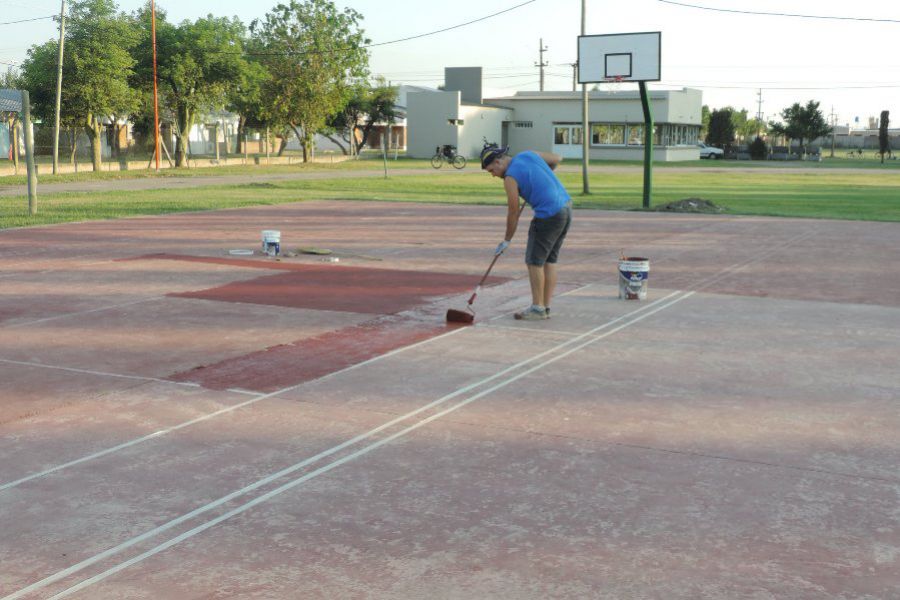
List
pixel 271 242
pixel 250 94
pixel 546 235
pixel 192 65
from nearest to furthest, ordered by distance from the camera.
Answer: pixel 546 235 → pixel 271 242 → pixel 192 65 → pixel 250 94

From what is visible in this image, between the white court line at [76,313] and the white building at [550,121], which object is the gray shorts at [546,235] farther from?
the white building at [550,121]

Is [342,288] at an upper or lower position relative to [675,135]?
lower

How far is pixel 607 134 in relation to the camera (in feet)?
261

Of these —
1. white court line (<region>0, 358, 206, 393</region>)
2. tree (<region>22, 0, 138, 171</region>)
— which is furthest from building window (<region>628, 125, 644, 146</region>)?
white court line (<region>0, 358, 206, 393</region>)

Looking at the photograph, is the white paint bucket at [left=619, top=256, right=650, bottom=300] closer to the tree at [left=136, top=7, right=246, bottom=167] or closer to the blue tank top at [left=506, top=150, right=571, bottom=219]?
the blue tank top at [left=506, top=150, right=571, bottom=219]

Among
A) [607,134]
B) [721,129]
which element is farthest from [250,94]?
[721,129]

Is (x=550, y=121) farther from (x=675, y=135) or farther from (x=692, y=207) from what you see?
(x=692, y=207)

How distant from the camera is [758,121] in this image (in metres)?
154

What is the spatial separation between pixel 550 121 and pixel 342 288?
7103 centimetres

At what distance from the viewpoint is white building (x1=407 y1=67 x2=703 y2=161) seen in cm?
7531

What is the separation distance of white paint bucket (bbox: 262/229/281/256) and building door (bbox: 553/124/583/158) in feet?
217

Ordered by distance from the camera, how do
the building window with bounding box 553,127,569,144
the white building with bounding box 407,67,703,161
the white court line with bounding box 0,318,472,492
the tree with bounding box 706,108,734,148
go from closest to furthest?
1. the white court line with bounding box 0,318,472,492
2. the white building with bounding box 407,67,703,161
3. the building window with bounding box 553,127,569,144
4. the tree with bounding box 706,108,734,148

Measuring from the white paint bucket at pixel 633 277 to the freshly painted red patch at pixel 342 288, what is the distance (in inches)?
75.1

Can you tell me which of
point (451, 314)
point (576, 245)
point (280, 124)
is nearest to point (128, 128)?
point (280, 124)
